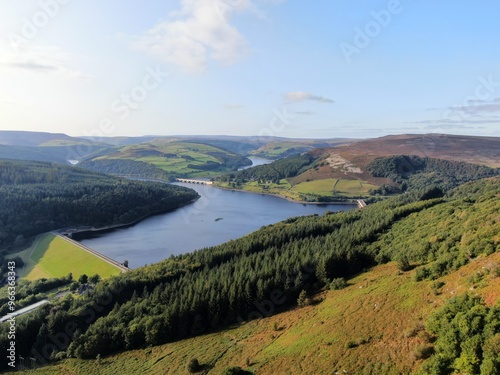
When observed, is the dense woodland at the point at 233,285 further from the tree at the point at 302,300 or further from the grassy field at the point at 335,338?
the grassy field at the point at 335,338

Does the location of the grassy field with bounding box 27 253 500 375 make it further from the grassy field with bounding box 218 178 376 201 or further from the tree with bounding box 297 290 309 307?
the grassy field with bounding box 218 178 376 201

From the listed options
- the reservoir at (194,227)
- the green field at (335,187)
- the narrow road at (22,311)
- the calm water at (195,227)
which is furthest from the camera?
the green field at (335,187)

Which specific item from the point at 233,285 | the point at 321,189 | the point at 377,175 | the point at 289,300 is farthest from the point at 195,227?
the point at 377,175

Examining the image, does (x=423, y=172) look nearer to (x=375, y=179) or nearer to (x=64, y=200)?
(x=375, y=179)

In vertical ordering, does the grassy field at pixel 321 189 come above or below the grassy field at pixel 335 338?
below

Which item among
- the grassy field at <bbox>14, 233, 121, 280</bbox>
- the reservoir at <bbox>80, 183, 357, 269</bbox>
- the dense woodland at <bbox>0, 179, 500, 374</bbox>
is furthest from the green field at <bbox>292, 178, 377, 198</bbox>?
the dense woodland at <bbox>0, 179, 500, 374</bbox>

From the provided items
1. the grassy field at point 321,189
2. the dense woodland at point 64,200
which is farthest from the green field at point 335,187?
the dense woodland at point 64,200

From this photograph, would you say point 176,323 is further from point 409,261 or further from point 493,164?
point 493,164
